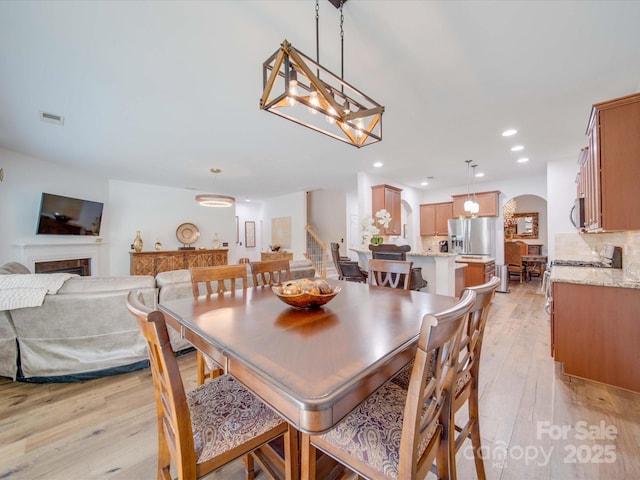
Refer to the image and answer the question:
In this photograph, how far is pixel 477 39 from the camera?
177 cm

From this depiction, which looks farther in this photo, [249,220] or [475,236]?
[249,220]

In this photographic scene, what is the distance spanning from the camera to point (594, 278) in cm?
212

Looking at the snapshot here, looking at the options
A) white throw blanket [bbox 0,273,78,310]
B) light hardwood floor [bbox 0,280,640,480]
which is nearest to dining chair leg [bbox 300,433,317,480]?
light hardwood floor [bbox 0,280,640,480]


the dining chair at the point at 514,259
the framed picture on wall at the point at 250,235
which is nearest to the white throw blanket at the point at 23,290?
the framed picture on wall at the point at 250,235

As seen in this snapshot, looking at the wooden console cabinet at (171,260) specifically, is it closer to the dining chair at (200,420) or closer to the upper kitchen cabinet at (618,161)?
the dining chair at (200,420)

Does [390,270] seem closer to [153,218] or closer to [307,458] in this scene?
[307,458]

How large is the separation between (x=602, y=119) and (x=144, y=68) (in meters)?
3.64

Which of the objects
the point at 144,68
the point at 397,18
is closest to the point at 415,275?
the point at 397,18

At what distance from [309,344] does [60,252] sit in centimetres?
620

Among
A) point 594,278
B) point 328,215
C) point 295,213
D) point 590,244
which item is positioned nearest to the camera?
point 594,278

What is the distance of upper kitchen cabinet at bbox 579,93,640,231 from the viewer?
185 centimetres

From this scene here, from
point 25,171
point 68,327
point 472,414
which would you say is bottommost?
point 472,414

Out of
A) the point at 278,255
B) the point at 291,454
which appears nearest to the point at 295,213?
the point at 278,255

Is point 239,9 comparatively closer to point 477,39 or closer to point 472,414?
point 477,39
